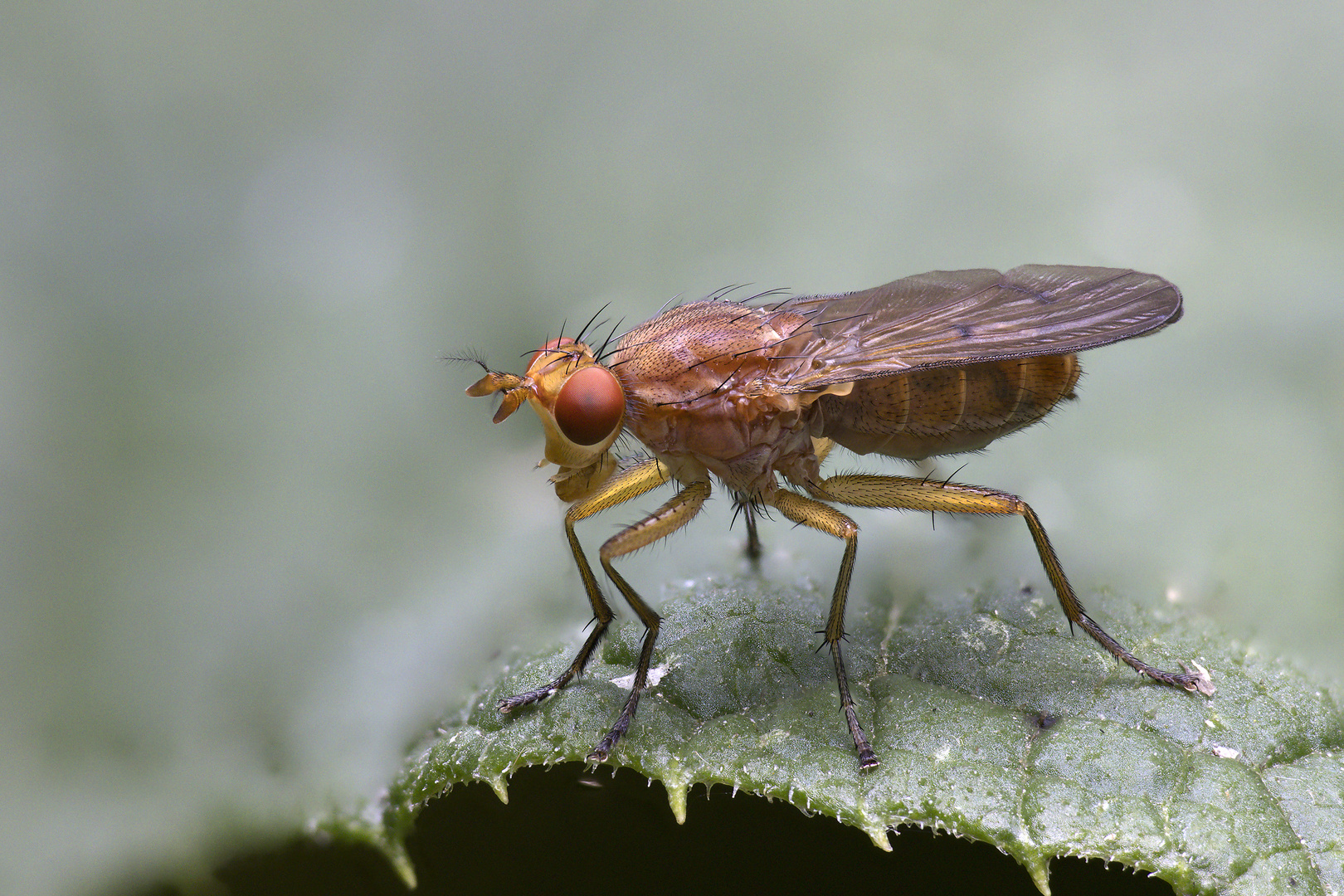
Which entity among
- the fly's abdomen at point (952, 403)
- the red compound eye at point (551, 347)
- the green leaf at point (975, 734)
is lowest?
the green leaf at point (975, 734)

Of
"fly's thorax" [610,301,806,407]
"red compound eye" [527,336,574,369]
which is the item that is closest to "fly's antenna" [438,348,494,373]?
"red compound eye" [527,336,574,369]

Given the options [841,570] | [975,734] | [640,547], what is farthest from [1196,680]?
[640,547]

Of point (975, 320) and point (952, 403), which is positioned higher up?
point (975, 320)

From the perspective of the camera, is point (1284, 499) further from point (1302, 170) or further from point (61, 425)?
point (61, 425)

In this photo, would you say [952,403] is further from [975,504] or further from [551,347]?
[551,347]

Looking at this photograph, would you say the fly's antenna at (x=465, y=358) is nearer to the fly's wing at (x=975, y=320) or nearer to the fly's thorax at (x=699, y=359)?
the fly's thorax at (x=699, y=359)

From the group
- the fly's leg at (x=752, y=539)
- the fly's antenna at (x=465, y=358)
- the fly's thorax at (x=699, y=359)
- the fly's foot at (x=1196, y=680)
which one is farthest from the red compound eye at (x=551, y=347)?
the fly's foot at (x=1196, y=680)

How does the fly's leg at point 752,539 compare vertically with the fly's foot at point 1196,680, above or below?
above

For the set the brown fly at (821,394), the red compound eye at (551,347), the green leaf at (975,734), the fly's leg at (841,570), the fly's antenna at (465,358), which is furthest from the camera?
the fly's antenna at (465,358)
